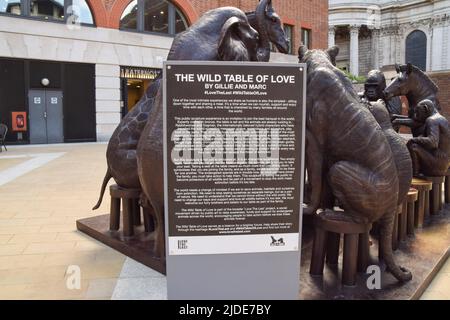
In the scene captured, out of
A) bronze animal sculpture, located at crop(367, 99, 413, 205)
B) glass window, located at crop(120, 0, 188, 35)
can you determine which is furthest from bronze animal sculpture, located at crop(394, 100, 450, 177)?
glass window, located at crop(120, 0, 188, 35)

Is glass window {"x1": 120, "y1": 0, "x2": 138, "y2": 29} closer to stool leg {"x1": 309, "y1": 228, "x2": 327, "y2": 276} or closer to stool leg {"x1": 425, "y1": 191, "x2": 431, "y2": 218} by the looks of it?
stool leg {"x1": 425, "y1": 191, "x2": 431, "y2": 218}

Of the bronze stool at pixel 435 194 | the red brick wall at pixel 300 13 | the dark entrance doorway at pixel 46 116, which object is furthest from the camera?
the red brick wall at pixel 300 13

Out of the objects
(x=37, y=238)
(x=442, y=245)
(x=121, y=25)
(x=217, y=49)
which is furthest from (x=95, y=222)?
(x=121, y=25)

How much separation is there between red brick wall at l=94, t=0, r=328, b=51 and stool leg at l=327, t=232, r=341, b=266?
16.9m

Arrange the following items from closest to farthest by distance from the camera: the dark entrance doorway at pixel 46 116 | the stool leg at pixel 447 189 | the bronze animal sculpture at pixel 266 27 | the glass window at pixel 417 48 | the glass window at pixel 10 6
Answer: the bronze animal sculpture at pixel 266 27 → the stool leg at pixel 447 189 → the glass window at pixel 10 6 → the dark entrance doorway at pixel 46 116 → the glass window at pixel 417 48

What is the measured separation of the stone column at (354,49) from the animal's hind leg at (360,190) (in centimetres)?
5644

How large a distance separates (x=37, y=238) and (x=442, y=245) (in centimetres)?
418

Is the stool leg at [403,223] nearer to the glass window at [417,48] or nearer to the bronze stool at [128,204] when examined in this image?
the bronze stool at [128,204]

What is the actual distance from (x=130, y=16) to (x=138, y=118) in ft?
53.5

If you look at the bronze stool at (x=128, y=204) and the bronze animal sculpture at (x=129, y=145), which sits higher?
the bronze animal sculpture at (x=129, y=145)

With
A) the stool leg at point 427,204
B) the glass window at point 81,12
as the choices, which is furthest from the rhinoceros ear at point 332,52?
the glass window at point 81,12

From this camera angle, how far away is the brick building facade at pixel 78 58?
52.7 ft

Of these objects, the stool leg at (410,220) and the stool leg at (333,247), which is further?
the stool leg at (410,220)

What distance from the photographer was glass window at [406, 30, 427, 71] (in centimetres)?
5253
